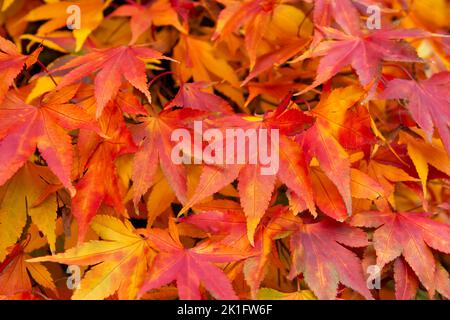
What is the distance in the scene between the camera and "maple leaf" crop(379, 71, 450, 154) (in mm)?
809

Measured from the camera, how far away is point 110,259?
756 millimetres

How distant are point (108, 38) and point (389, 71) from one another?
52cm

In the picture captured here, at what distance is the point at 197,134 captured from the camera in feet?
2.61

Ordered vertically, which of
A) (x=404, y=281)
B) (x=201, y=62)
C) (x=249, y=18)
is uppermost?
(x=249, y=18)

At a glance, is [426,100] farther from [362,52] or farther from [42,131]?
[42,131]

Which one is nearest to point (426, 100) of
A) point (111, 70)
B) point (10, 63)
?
point (111, 70)

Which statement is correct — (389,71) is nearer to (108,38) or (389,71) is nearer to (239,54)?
(239,54)

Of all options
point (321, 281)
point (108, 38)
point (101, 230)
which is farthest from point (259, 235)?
point (108, 38)

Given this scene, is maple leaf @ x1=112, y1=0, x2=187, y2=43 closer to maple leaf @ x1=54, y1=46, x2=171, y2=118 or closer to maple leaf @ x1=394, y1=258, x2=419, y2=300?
maple leaf @ x1=54, y1=46, x2=171, y2=118

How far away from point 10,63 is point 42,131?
0.12 m

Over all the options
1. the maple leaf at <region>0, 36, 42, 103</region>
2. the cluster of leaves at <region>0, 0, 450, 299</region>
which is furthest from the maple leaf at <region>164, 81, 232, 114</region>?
the maple leaf at <region>0, 36, 42, 103</region>

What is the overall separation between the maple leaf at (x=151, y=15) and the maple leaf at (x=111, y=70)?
0.54 ft

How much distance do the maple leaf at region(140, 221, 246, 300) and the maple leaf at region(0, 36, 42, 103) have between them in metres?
0.26

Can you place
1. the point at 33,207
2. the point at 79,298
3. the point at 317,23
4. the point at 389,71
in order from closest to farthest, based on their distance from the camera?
1. the point at 79,298
2. the point at 33,207
3. the point at 317,23
4. the point at 389,71
